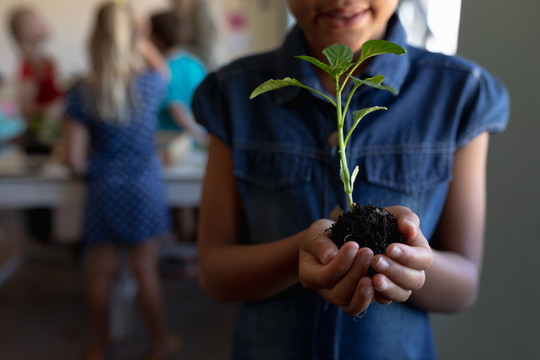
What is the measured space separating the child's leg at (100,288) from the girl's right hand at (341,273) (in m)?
1.52

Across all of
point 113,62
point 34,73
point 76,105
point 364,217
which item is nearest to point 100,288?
point 76,105

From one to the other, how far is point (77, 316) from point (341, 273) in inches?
87.1

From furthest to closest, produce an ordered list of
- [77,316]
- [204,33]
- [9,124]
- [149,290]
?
[9,124], [204,33], [77,316], [149,290]

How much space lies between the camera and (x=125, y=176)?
5.69ft

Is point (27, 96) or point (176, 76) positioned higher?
point (176, 76)

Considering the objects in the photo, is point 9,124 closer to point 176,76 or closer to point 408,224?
point 176,76

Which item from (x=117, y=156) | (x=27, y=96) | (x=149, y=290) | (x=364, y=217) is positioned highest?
(x=364, y=217)

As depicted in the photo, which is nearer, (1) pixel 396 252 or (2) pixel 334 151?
(1) pixel 396 252

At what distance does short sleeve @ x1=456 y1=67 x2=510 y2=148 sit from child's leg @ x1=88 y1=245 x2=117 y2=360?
1502mm

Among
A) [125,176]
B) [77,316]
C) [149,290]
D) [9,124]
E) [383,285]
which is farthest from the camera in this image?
[9,124]

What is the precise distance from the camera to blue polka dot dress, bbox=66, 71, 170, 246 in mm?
1708

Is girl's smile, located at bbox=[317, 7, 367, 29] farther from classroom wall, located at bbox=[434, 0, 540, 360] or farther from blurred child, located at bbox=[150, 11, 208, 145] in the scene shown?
blurred child, located at bbox=[150, 11, 208, 145]

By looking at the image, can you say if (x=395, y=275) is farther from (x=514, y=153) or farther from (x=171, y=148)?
(x=171, y=148)

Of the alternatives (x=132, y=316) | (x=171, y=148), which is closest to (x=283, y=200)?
(x=171, y=148)
